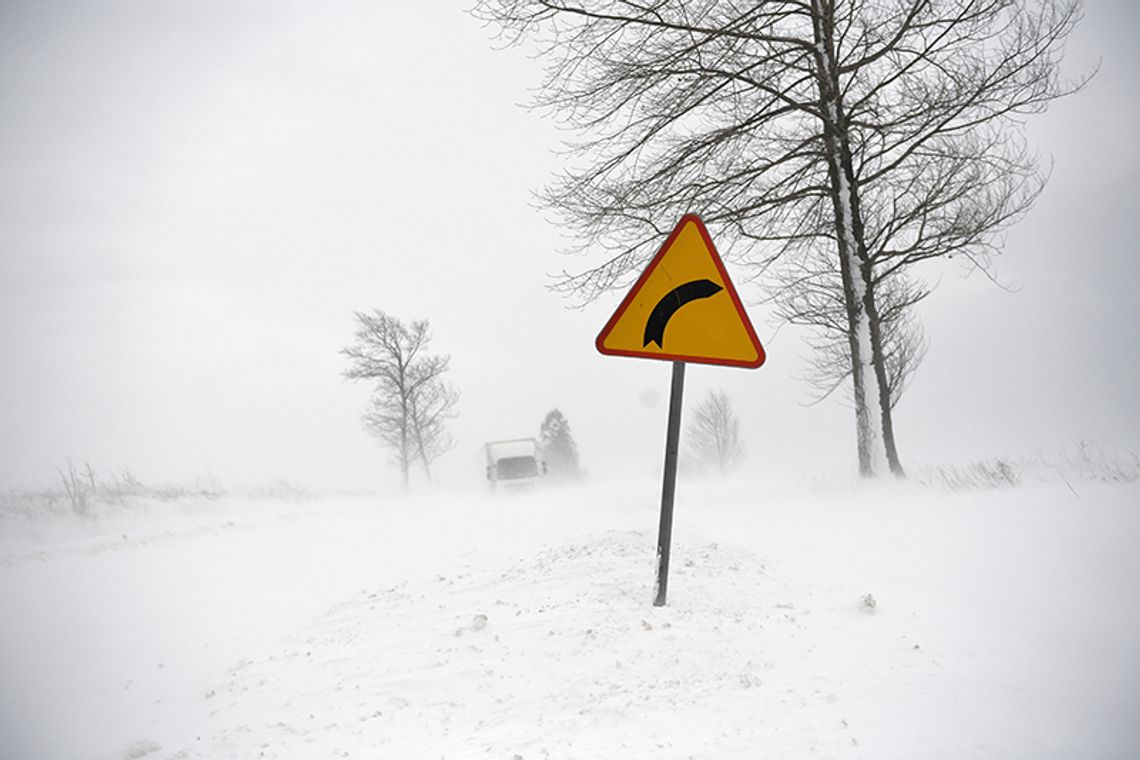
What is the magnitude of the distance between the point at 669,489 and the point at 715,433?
136 ft

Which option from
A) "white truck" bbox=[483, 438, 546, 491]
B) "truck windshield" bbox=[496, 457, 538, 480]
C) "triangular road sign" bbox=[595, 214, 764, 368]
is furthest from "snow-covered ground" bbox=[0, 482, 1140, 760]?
"truck windshield" bbox=[496, 457, 538, 480]

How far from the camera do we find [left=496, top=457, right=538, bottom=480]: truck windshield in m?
20.7

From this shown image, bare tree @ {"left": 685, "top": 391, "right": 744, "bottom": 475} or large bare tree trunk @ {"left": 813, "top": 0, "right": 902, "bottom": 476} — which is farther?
bare tree @ {"left": 685, "top": 391, "right": 744, "bottom": 475}

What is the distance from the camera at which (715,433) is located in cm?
4316

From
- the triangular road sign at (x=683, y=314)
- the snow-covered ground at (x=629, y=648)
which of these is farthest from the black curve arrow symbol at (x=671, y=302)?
the snow-covered ground at (x=629, y=648)

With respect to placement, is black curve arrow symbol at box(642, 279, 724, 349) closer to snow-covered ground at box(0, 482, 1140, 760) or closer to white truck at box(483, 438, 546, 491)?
snow-covered ground at box(0, 482, 1140, 760)

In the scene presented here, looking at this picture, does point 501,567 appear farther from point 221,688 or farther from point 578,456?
point 578,456

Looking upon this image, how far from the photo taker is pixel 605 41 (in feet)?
20.0

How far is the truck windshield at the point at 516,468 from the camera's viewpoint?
68.0ft

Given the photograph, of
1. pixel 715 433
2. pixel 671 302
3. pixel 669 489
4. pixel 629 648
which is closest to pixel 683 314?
pixel 671 302

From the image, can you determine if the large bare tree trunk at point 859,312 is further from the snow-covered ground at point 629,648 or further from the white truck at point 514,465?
the white truck at point 514,465

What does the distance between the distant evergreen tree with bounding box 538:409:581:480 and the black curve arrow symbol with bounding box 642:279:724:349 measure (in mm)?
41270

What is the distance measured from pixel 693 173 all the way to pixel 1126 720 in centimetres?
692

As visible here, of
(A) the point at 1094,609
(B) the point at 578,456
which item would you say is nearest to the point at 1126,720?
(A) the point at 1094,609
